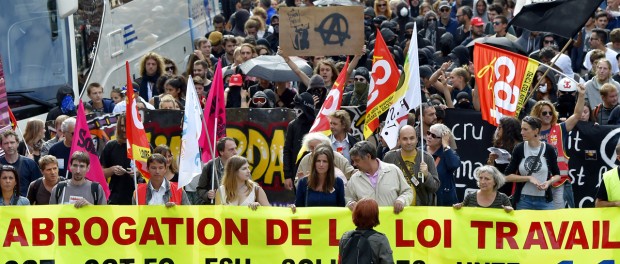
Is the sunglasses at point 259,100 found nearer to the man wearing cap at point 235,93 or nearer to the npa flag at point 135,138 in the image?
the man wearing cap at point 235,93

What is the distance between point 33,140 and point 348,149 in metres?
3.23

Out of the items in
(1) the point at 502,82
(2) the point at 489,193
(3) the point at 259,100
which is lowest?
(2) the point at 489,193

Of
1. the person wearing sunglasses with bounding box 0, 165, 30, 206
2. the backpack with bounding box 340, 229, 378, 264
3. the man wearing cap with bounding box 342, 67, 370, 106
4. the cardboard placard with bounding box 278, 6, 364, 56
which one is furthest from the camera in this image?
the cardboard placard with bounding box 278, 6, 364, 56

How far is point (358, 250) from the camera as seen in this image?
40.4 feet

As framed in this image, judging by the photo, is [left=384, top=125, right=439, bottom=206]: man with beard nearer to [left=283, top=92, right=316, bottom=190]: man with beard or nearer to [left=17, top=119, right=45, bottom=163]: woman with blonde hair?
[left=283, top=92, right=316, bottom=190]: man with beard

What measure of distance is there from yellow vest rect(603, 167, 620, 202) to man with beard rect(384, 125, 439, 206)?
139cm

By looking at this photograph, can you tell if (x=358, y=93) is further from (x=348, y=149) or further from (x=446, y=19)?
(x=446, y=19)

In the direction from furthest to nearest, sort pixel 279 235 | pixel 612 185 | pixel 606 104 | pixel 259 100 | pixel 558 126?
1. pixel 259 100
2. pixel 606 104
3. pixel 558 126
4. pixel 279 235
5. pixel 612 185

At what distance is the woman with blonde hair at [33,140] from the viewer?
17172 millimetres

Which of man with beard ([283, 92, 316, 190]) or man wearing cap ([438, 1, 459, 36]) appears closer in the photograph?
man with beard ([283, 92, 316, 190])

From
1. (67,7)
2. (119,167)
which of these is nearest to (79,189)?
(119,167)

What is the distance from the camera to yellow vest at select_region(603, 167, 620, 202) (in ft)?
46.3

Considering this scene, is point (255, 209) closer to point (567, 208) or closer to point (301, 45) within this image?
point (567, 208)

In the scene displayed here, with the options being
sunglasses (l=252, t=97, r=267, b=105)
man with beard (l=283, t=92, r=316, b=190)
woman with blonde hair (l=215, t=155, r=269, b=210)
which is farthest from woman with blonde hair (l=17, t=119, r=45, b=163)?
woman with blonde hair (l=215, t=155, r=269, b=210)
